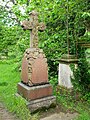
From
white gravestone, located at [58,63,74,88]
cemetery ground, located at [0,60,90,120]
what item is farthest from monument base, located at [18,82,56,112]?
white gravestone, located at [58,63,74,88]

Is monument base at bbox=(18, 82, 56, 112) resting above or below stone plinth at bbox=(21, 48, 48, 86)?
below

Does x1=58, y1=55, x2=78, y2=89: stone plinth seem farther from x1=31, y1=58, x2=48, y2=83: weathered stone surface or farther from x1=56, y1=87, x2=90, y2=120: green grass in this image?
x1=31, y1=58, x2=48, y2=83: weathered stone surface

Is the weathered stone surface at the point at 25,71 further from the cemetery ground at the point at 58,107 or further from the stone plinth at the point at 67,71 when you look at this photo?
the stone plinth at the point at 67,71

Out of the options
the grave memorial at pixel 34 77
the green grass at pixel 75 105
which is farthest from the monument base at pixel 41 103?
the green grass at pixel 75 105

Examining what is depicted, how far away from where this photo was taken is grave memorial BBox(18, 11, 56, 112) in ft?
13.2

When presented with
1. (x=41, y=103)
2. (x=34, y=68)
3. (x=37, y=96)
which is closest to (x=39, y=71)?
(x=34, y=68)

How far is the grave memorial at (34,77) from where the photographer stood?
4020 mm

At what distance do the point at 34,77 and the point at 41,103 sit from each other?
23.8 inches

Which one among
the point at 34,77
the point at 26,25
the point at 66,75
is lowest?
the point at 66,75

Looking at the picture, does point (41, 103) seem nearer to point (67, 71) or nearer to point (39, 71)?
point (39, 71)

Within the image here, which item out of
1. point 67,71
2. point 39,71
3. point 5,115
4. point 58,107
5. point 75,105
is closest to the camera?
point 5,115

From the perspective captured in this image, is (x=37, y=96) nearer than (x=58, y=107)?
Yes

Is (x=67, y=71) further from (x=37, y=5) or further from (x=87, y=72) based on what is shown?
(x=37, y=5)

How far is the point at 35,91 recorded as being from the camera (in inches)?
160
